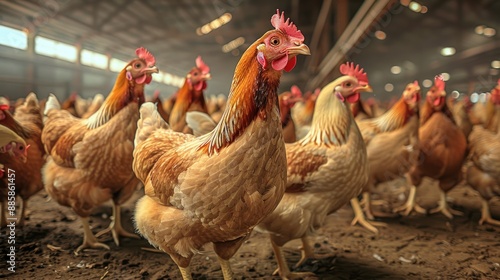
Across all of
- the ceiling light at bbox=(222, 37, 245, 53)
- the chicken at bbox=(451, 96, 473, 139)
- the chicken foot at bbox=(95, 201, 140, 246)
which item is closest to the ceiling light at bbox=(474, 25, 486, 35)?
the chicken at bbox=(451, 96, 473, 139)

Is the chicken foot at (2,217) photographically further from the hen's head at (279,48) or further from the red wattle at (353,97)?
the red wattle at (353,97)

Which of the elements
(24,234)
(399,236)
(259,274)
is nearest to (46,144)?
(24,234)

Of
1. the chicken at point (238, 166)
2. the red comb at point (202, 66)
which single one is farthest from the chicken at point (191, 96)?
the chicken at point (238, 166)

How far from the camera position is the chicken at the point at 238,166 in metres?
1.35

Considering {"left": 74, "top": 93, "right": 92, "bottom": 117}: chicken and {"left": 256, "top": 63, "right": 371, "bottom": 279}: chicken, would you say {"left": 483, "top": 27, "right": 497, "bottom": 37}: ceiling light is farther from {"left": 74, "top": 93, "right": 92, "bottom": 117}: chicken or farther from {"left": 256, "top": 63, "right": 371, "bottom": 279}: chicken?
{"left": 74, "top": 93, "right": 92, "bottom": 117}: chicken

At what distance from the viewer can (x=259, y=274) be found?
2.17m

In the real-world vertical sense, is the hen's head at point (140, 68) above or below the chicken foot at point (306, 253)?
above

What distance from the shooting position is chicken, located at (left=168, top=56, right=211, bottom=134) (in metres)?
2.91

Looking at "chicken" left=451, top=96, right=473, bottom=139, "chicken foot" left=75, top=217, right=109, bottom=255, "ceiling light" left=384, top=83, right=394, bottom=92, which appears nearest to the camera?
"chicken foot" left=75, top=217, right=109, bottom=255

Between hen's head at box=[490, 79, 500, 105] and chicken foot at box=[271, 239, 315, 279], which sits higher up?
hen's head at box=[490, 79, 500, 105]

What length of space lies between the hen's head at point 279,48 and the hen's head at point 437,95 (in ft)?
7.36

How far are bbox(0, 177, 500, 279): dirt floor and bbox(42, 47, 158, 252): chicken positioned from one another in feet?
0.96

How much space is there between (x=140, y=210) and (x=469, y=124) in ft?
13.2

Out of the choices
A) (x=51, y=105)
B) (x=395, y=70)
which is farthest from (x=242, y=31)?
(x=51, y=105)
